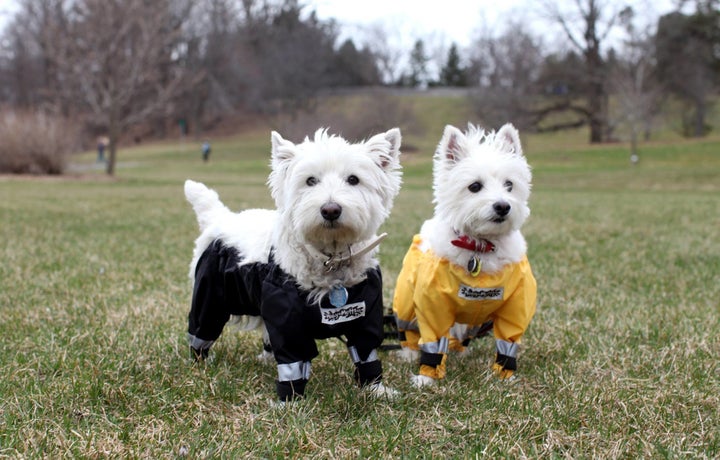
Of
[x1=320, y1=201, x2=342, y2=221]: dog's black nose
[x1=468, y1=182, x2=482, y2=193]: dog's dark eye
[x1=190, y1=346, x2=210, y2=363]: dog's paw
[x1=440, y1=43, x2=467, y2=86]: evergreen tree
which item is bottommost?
[x1=190, y1=346, x2=210, y2=363]: dog's paw

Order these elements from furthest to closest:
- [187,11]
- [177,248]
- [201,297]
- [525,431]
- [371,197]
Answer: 1. [187,11]
2. [177,248]
3. [201,297]
4. [371,197]
5. [525,431]

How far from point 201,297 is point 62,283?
272 cm

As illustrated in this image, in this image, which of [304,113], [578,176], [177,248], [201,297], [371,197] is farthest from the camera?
[304,113]

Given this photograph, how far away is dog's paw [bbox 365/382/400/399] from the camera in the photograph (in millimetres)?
3090

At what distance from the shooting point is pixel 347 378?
3439 millimetres

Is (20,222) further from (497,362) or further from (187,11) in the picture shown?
(187,11)

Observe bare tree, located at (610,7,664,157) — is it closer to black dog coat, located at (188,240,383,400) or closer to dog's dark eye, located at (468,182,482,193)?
dog's dark eye, located at (468,182,482,193)

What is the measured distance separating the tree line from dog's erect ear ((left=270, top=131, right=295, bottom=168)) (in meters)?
24.4

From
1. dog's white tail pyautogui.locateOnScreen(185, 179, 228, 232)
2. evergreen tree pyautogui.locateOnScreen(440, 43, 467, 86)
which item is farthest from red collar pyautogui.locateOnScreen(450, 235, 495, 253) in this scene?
evergreen tree pyautogui.locateOnScreen(440, 43, 467, 86)

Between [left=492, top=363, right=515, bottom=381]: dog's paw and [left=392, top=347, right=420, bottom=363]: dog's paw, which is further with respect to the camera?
[left=392, top=347, right=420, bottom=363]: dog's paw

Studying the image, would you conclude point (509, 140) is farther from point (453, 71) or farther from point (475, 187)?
point (453, 71)

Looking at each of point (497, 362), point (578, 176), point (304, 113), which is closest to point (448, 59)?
point (304, 113)

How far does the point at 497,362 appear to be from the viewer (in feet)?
11.6

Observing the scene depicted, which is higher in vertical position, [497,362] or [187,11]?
[187,11]
